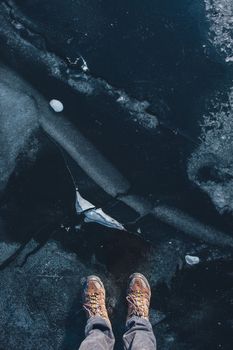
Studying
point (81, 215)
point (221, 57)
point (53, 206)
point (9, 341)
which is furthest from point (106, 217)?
point (221, 57)

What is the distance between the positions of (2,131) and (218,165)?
1825 mm

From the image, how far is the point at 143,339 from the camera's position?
2715 millimetres

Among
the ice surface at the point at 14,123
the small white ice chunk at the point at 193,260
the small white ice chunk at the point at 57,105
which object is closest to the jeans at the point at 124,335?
the small white ice chunk at the point at 193,260

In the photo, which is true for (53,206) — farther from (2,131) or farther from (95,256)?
(2,131)

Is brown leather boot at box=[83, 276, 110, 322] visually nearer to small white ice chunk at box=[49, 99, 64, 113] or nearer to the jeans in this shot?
the jeans

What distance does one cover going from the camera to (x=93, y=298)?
9.42 feet

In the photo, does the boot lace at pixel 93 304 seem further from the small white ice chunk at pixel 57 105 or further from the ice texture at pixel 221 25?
the ice texture at pixel 221 25

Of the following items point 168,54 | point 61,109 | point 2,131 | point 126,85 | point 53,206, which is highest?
point 168,54

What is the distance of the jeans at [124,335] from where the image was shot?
2656mm

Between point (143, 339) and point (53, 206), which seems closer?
point (143, 339)

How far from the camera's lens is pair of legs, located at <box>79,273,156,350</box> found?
274 cm

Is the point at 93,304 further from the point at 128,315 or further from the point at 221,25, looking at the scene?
the point at 221,25

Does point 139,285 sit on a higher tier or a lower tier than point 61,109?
lower

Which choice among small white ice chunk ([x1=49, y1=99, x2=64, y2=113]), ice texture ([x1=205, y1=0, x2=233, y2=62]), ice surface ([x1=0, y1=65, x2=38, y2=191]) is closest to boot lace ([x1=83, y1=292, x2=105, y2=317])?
ice surface ([x1=0, y1=65, x2=38, y2=191])
